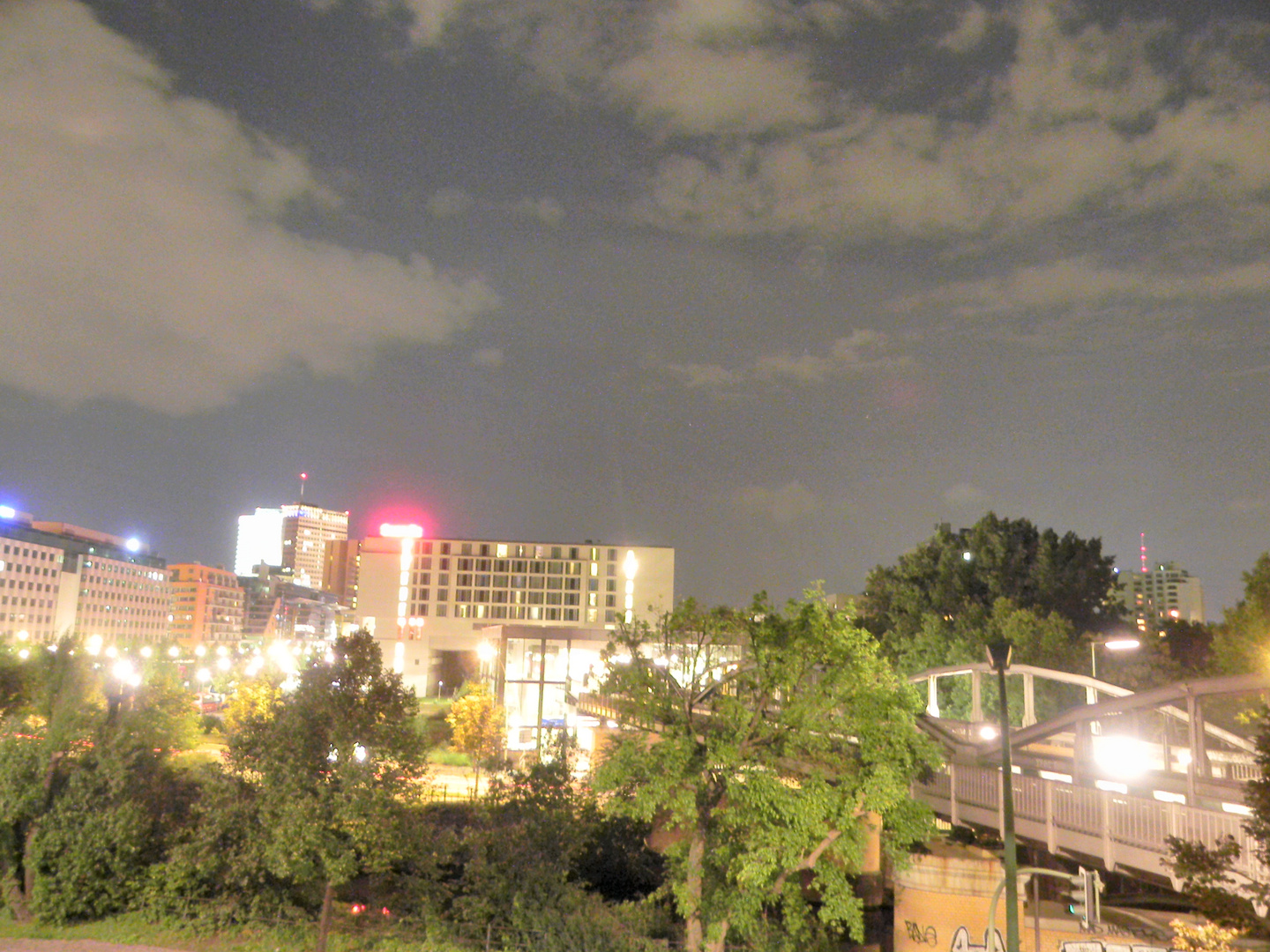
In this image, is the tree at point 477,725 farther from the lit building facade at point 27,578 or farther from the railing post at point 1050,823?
the lit building facade at point 27,578

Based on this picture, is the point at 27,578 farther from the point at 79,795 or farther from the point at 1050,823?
the point at 1050,823

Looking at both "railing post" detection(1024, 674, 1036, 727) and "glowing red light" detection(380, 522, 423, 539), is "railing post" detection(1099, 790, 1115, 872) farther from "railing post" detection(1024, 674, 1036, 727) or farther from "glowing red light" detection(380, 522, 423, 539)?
"glowing red light" detection(380, 522, 423, 539)

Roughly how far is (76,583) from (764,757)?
573ft

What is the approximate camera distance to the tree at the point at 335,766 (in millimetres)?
21578

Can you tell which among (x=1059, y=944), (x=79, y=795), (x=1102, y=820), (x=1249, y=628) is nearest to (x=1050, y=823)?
(x=1102, y=820)

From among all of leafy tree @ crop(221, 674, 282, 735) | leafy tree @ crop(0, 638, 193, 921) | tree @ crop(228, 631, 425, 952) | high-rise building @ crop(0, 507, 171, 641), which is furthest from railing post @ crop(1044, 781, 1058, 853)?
high-rise building @ crop(0, 507, 171, 641)

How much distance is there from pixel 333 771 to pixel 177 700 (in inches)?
563

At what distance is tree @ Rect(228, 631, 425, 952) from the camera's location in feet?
70.8

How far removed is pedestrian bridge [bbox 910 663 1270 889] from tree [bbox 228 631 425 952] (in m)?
13.9

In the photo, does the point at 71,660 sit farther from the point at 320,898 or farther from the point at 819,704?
the point at 819,704

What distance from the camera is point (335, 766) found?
22453 millimetres

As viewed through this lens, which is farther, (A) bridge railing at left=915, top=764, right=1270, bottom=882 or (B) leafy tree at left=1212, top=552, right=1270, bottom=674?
(B) leafy tree at left=1212, top=552, right=1270, bottom=674

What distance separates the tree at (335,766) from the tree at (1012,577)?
43101mm

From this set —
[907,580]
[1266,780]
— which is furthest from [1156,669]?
[1266,780]
